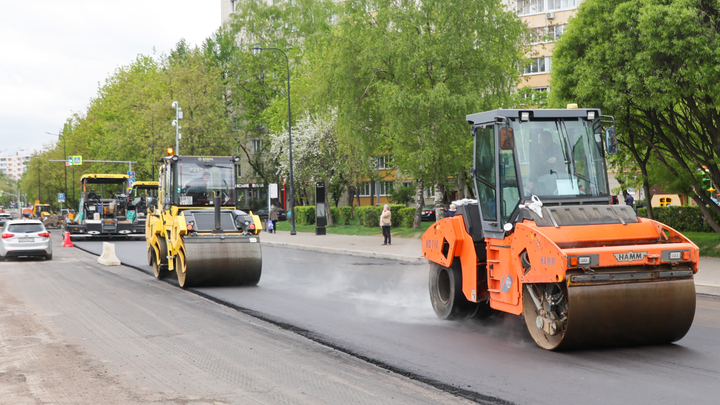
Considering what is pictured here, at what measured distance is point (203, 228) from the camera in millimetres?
14812

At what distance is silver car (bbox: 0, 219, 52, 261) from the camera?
2355cm

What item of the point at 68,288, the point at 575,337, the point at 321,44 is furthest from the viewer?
the point at 321,44

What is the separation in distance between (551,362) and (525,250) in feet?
4.31

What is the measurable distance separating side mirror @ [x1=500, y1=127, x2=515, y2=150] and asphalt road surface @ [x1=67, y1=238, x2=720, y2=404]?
239cm

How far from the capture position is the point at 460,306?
971 cm

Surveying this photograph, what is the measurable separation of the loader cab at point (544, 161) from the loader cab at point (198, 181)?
350 inches

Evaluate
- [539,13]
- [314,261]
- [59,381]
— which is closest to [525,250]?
[59,381]

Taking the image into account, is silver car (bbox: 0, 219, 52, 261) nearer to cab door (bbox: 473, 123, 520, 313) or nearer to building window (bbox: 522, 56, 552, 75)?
cab door (bbox: 473, 123, 520, 313)

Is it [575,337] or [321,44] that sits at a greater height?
[321,44]

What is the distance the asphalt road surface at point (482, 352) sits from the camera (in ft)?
20.1

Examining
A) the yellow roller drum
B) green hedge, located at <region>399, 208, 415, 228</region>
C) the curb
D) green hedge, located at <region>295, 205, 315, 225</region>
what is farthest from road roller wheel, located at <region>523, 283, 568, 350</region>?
green hedge, located at <region>295, 205, 315, 225</region>

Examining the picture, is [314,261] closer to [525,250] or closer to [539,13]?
[525,250]

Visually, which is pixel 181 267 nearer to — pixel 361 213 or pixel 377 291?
pixel 377 291

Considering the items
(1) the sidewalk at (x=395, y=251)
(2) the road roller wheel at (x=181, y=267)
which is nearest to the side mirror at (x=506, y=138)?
(1) the sidewalk at (x=395, y=251)
